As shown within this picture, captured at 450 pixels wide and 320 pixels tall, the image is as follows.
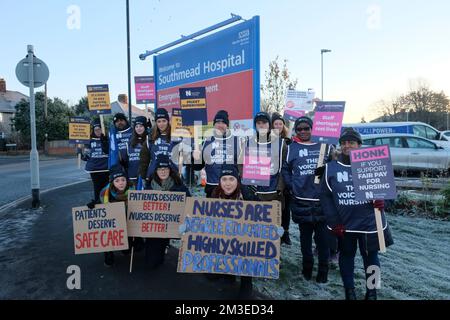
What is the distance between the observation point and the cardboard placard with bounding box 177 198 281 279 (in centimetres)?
385

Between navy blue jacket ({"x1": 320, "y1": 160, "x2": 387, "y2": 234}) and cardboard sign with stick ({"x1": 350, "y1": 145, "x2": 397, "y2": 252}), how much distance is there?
0.50 ft

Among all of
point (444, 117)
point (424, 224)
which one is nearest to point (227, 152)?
point (424, 224)

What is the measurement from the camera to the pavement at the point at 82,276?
13.2ft

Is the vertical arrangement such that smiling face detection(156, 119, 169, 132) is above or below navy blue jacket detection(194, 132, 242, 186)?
above

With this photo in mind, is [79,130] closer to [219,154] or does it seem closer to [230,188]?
[219,154]

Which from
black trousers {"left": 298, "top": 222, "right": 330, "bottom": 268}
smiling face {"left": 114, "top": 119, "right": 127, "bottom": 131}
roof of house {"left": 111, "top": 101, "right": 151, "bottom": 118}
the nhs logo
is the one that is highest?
roof of house {"left": 111, "top": 101, "right": 151, "bottom": 118}

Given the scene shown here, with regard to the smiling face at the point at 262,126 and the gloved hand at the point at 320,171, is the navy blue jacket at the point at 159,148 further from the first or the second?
the gloved hand at the point at 320,171

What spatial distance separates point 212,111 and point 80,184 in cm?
831

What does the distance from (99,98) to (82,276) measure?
14.1 feet

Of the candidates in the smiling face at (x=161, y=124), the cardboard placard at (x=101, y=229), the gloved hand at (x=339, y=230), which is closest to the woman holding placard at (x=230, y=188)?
the gloved hand at (x=339, y=230)

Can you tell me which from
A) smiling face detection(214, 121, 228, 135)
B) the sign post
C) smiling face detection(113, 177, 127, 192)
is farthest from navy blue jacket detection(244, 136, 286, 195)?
the sign post

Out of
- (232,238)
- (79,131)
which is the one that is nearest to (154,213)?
(232,238)

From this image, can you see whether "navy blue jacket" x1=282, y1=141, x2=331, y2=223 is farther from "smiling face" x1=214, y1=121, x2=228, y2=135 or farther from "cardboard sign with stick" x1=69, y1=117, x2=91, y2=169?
"cardboard sign with stick" x1=69, y1=117, x2=91, y2=169

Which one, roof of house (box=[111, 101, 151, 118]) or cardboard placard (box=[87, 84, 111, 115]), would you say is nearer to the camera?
cardboard placard (box=[87, 84, 111, 115])
